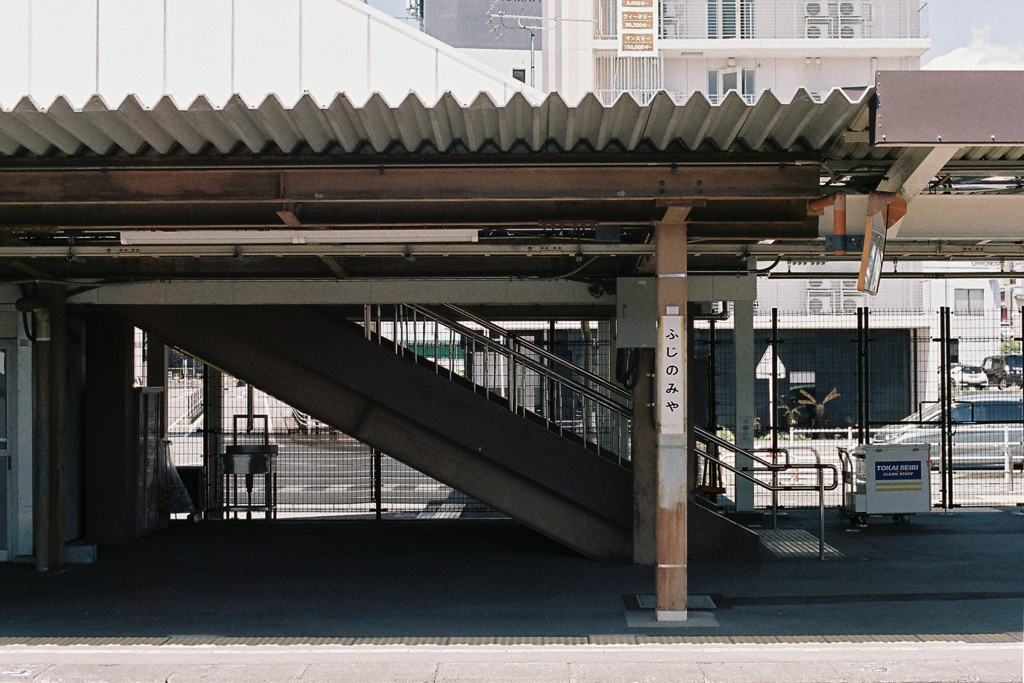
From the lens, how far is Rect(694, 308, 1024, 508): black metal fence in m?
13.8

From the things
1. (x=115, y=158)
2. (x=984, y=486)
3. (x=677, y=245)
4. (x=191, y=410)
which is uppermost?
(x=115, y=158)

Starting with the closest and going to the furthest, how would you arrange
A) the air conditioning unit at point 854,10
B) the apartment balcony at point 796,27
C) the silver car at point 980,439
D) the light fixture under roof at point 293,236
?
the light fixture under roof at point 293,236 → the silver car at point 980,439 → the apartment balcony at point 796,27 → the air conditioning unit at point 854,10

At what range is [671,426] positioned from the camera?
7086 millimetres

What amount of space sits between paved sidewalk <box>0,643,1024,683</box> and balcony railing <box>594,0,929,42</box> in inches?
1061

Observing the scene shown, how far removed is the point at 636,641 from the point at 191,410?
42.0 ft

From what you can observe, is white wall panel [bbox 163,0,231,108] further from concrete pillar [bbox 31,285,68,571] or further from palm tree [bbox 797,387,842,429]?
palm tree [bbox 797,387,842,429]

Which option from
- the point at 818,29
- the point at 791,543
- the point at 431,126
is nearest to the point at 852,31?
the point at 818,29

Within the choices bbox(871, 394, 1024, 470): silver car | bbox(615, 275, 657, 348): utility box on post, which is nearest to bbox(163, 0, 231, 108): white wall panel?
bbox(615, 275, 657, 348): utility box on post

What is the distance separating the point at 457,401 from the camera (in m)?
9.38

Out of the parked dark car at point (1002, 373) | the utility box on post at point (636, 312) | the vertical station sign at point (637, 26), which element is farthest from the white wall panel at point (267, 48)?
the parked dark car at point (1002, 373)

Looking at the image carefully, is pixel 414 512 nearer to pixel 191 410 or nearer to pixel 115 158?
pixel 191 410

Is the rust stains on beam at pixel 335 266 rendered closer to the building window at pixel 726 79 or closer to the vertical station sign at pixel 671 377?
the vertical station sign at pixel 671 377

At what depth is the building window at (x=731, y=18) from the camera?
30375mm

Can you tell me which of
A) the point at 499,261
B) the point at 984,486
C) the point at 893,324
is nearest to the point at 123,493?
the point at 499,261
